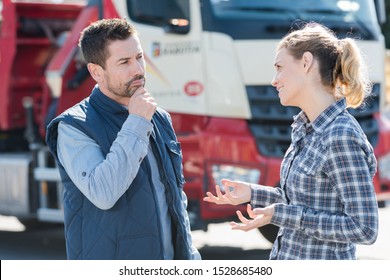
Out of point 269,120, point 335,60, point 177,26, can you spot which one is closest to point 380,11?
point 269,120

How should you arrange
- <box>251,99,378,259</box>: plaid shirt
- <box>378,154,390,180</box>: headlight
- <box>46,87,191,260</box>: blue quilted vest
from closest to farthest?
<box>251,99,378,259</box>: plaid shirt < <box>46,87,191,260</box>: blue quilted vest < <box>378,154,390,180</box>: headlight

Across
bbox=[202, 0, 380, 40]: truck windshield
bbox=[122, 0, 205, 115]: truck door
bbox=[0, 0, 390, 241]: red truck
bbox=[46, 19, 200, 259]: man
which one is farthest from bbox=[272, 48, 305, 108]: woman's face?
bbox=[122, 0, 205, 115]: truck door

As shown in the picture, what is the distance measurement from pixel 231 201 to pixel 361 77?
2.02ft

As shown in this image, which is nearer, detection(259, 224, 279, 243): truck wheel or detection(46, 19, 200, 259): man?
detection(46, 19, 200, 259): man

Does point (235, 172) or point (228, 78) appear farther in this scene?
point (228, 78)

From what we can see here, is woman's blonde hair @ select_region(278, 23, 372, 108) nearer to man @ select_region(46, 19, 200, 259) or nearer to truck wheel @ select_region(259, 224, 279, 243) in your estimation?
man @ select_region(46, 19, 200, 259)

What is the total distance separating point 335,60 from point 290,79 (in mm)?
166

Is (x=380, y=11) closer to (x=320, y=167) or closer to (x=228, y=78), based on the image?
(x=228, y=78)

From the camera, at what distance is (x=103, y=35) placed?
3139 millimetres

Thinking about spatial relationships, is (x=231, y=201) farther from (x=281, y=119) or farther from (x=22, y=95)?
(x=22, y=95)

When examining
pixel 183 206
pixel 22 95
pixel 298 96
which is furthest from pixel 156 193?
pixel 22 95

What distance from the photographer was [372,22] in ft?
25.8

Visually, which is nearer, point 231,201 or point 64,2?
point 231,201

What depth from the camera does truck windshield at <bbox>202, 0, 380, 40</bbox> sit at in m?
7.18
